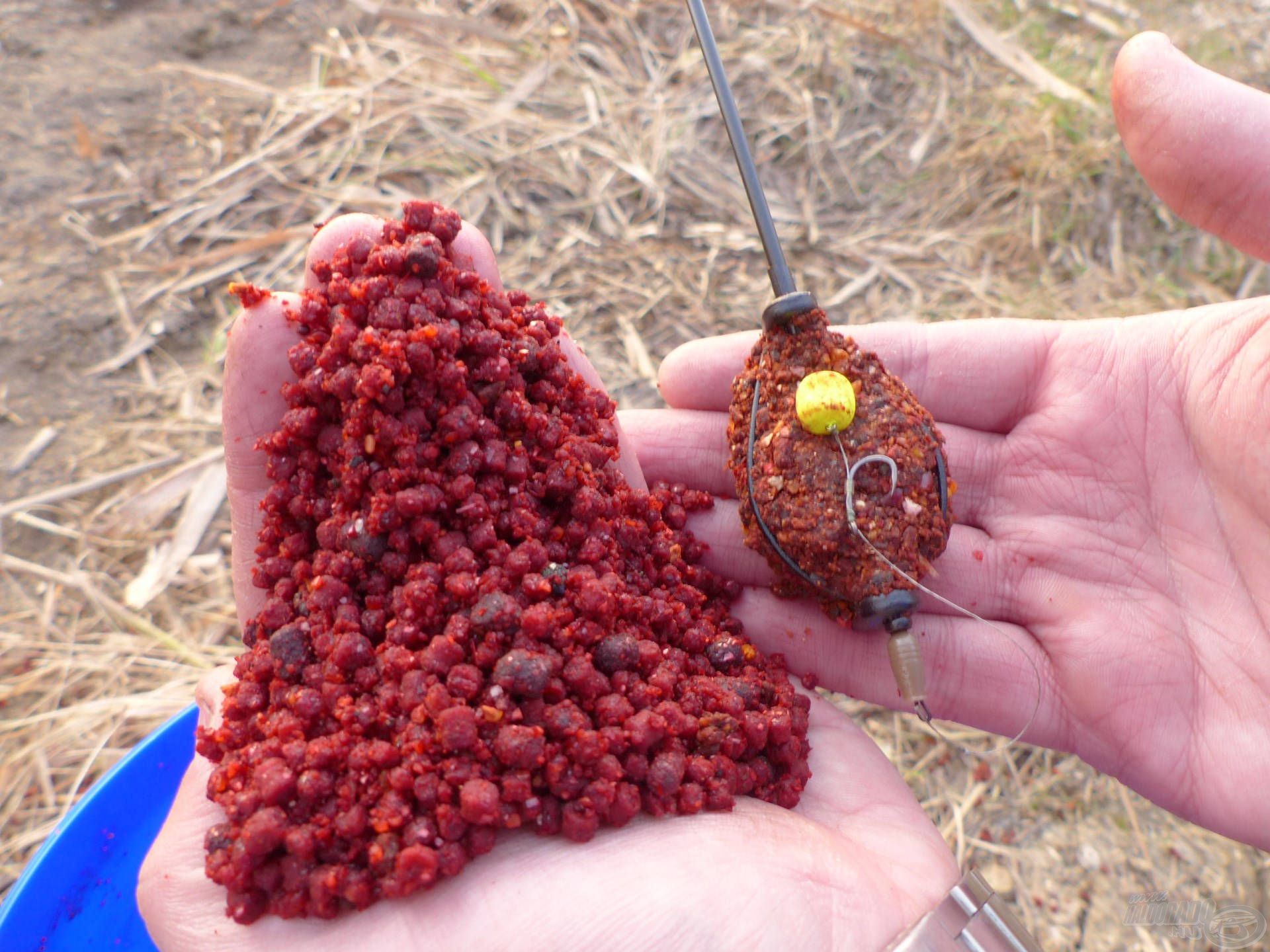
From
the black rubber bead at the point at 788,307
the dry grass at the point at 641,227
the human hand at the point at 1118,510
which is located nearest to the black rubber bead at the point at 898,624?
the human hand at the point at 1118,510

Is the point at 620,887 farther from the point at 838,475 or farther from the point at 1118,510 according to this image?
the point at 1118,510

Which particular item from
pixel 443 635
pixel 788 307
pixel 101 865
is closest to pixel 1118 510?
pixel 788 307

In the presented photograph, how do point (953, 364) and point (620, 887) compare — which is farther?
point (953, 364)

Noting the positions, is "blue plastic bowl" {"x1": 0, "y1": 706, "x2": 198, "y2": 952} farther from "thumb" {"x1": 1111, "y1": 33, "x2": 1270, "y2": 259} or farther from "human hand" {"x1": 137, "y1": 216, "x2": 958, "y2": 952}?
"thumb" {"x1": 1111, "y1": 33, "x2": 1270, "y2": 259}

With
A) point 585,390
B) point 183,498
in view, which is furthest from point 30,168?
point 585,390

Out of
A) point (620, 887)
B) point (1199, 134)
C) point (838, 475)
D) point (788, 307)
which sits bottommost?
point (620, 887)

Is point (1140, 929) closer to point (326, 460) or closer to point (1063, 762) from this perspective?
point (1063, 762)

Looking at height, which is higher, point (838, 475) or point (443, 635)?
point (838, 475)
